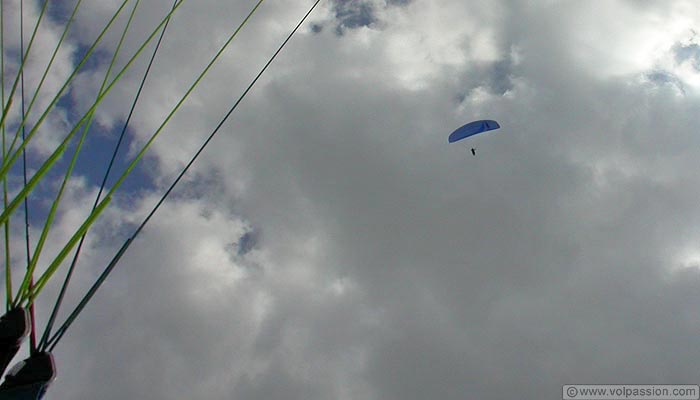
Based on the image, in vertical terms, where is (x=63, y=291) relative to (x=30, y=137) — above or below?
below

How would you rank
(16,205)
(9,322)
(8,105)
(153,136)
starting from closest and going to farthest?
(16,205) < (9,322) < (153,136) < (8,105)

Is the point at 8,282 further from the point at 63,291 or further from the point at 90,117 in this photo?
the point at 90,117

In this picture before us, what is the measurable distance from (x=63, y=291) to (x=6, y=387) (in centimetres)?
241

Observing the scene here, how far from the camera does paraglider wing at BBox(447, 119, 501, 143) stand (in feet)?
213

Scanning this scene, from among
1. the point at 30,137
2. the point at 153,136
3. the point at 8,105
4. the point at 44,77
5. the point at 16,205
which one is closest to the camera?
the point at 16,205

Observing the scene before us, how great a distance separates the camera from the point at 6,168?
11.8 m

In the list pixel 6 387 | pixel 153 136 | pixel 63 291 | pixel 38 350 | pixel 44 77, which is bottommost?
pixel 6 387

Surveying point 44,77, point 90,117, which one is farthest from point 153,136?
point 44,77

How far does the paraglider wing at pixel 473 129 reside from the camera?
2556 inches

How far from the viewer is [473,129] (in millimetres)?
65688

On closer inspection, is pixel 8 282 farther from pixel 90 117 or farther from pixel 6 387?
pixel 90 117

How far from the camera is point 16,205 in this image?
10828mm

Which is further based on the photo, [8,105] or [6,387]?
[8,105]

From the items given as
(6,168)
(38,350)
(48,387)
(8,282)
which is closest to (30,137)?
(6,168)
